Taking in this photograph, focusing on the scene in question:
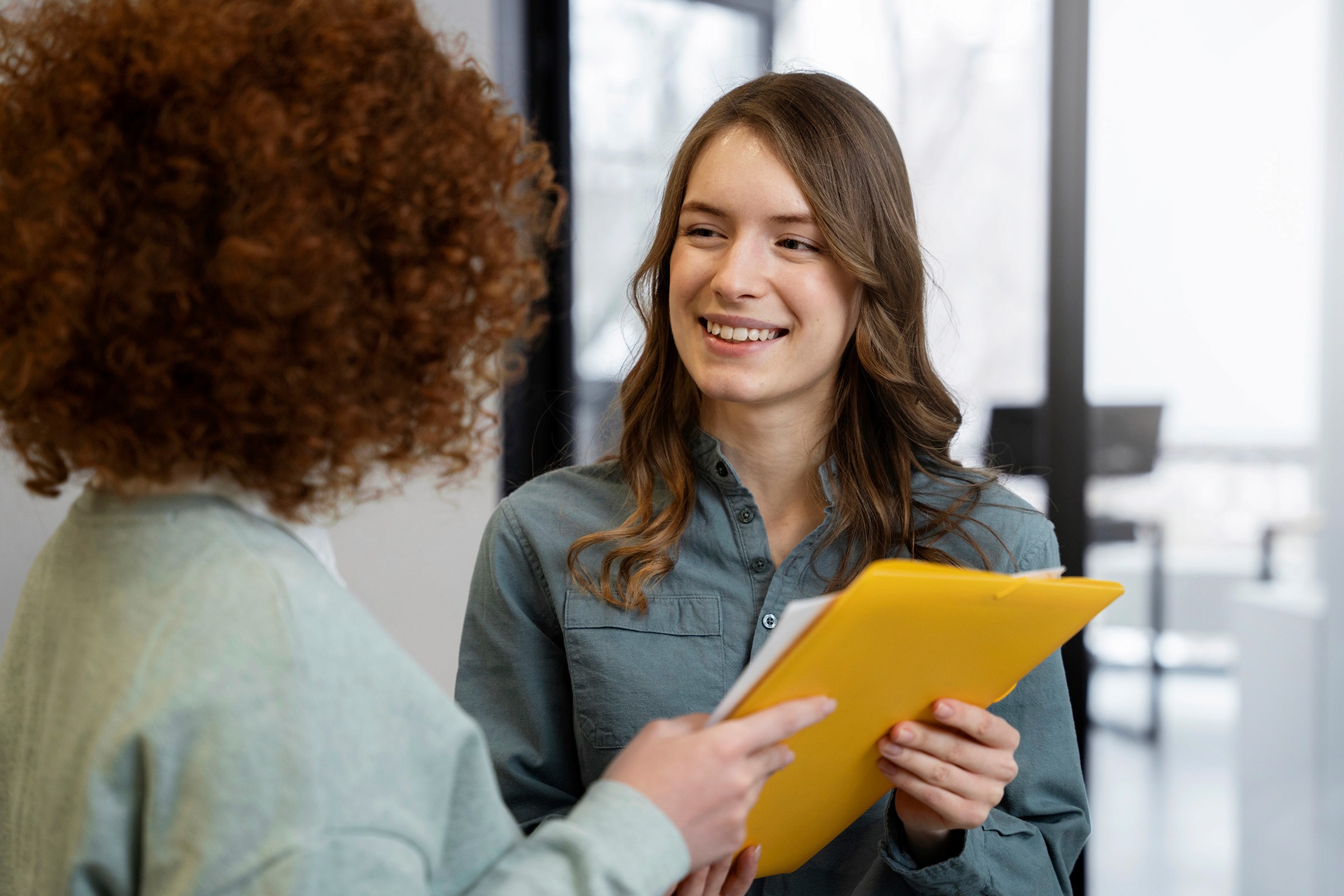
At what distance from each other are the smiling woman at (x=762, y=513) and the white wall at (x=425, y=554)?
1160 mm

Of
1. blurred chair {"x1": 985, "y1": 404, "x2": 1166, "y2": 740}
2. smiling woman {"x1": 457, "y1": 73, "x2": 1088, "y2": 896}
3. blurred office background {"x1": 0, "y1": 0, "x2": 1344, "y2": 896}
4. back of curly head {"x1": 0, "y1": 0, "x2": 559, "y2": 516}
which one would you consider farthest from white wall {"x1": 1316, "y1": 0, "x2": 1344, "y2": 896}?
back of curly head {"x1": 0, "y1": 0, "x2": 559, "y2": 516}

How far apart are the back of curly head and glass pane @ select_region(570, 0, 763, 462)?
2367mm

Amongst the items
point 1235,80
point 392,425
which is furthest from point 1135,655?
point 392,425

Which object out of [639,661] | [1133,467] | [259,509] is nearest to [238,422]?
[259,509]

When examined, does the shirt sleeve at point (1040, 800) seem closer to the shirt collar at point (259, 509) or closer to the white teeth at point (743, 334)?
the white teeth at point (743, 334)

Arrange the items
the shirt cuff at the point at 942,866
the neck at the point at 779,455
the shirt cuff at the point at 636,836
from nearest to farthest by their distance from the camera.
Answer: the shirt cuff at the point at 636,836 → the shirt cuff at the point at 942,866 → the neck at the point at 779,455

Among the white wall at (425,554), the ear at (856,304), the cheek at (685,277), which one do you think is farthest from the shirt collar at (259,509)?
the white wall at (425,554)

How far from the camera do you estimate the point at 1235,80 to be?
2.11 meters

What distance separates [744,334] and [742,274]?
72mm

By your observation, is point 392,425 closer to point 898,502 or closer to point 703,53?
point 898,502

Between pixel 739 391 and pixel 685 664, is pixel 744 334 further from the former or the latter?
pixel 685 664

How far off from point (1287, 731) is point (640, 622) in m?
1.53

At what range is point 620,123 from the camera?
3180 mm

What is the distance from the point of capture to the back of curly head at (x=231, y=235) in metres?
0.61
